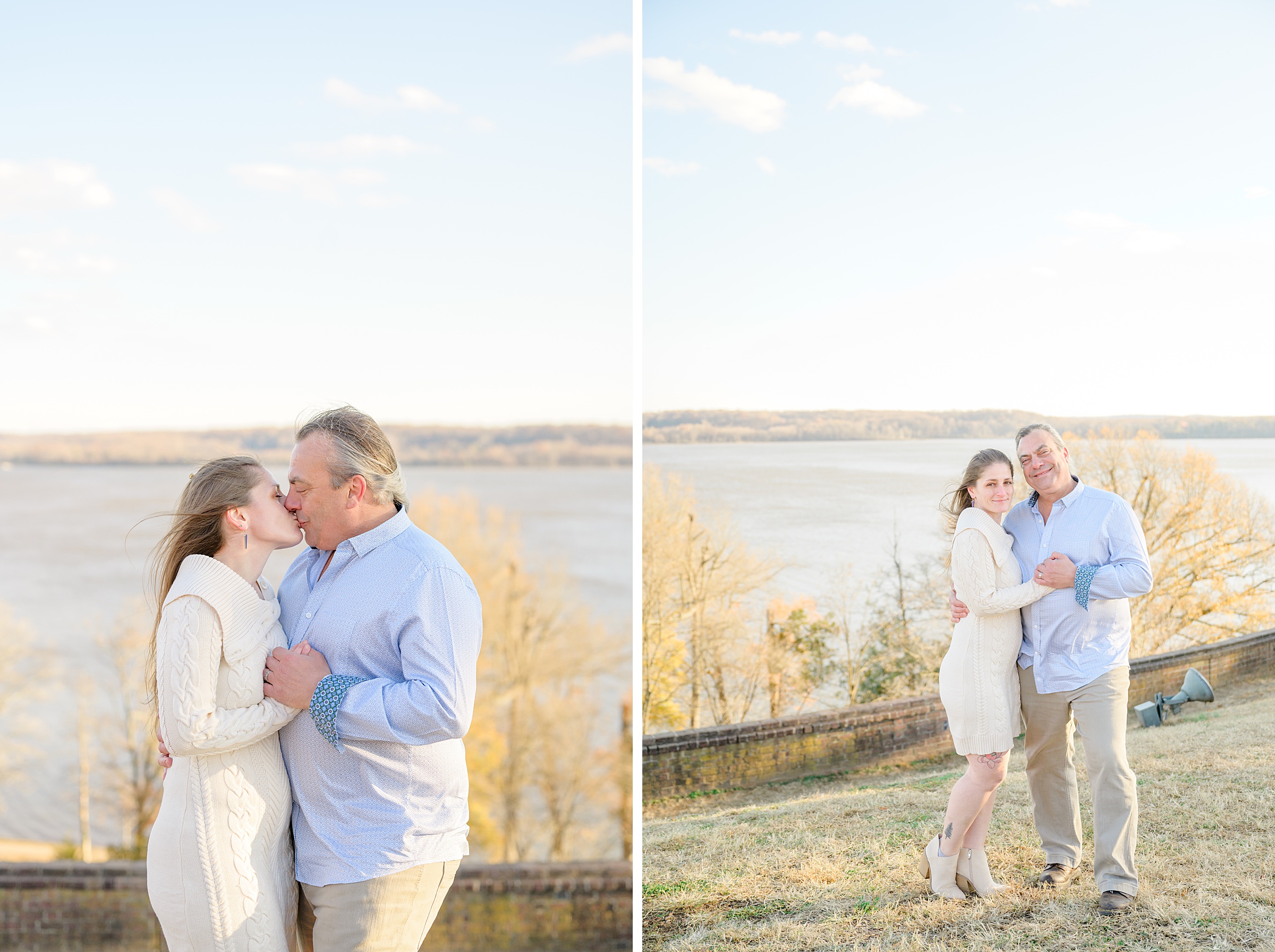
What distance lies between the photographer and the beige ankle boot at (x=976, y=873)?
2939 mm

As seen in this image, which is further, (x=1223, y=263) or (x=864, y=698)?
(x=864, y=698)

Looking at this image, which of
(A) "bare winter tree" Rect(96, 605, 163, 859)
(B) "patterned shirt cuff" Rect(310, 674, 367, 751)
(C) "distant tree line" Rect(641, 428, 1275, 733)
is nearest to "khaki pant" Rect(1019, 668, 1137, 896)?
(B) "patterned shirt cuff" Rect(310, 674, 367, 751)

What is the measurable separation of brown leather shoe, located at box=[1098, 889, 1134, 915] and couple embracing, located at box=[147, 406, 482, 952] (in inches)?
81.7

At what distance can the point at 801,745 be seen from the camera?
16.6 feet

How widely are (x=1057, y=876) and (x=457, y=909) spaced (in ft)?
24.5

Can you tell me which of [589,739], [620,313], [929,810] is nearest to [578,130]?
[620,313]

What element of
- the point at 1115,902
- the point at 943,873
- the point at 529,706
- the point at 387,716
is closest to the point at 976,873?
the point at 943,873

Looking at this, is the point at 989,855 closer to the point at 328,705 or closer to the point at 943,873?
the point at 943,873

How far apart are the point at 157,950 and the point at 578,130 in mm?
18761

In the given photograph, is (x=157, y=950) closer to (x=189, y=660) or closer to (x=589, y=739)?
(x=189, y=660)

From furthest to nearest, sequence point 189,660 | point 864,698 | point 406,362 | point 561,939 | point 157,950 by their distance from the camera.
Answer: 1. point 406,362
2. point 561,939
3. point 157,950
4. point 864,698
5. point 189,660

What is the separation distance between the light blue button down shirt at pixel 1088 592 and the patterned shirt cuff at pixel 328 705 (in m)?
2.07

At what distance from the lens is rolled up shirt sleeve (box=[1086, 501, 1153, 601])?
8.60 ft

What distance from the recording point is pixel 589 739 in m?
21.2
